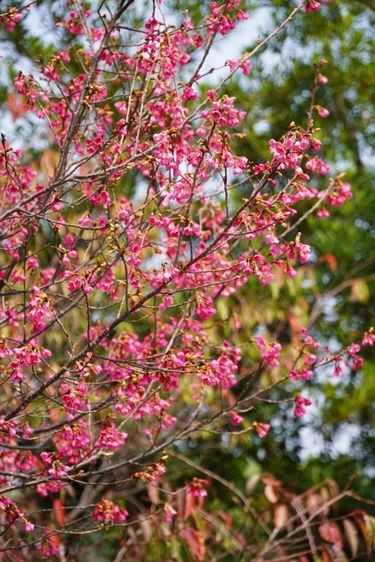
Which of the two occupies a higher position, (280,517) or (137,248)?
(137,248)

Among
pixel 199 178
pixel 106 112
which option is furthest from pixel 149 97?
pixel 199 178

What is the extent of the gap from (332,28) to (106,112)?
4649mm

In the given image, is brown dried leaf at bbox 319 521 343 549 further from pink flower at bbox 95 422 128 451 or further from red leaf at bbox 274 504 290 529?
pink flower at bbox 95 422 128 451

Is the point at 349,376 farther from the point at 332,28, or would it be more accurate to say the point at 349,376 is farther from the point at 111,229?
the point at 111,229

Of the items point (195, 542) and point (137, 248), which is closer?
point (137, 248)

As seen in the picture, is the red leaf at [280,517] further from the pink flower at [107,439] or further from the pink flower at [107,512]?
the pink flower at [107,439]

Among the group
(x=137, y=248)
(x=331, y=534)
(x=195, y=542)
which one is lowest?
(x=331, y=534)

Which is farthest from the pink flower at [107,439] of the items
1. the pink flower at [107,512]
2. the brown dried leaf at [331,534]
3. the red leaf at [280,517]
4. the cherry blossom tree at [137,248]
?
the brown dried leaf at [331,534]

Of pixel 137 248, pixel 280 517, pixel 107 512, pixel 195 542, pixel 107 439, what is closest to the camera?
pixel 137 248

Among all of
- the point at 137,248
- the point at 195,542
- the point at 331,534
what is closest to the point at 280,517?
the point at 331,534

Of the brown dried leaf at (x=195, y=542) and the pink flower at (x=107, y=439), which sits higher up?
the pink flower at (x=107, y=439)

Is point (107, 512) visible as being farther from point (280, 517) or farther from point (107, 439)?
point (280, 517)

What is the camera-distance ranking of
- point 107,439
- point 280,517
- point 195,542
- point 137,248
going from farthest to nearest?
point 280,517 < point 195,542 < point 107,439 < point 137,248

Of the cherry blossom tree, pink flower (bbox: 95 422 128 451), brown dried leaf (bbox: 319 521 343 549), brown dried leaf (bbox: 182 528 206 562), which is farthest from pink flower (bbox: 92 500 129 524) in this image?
brown dried leaf (bbox: 319 521 343 549)
